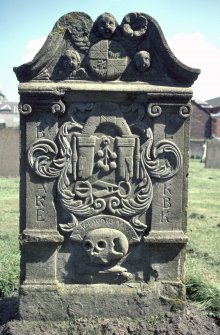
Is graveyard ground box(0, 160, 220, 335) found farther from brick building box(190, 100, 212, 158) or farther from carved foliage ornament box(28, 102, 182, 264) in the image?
brick building box(190, 100, 212, 158)

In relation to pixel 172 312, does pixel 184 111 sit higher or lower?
higher

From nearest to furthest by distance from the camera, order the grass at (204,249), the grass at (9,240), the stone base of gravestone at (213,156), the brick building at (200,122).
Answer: the grass at (204,249) → the grass at (9,240) → the stone base of gravestone at (213,156) → the brick building at (200,122)

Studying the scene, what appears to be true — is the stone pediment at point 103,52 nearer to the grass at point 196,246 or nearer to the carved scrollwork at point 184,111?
the carved scrollwork at point 184,111

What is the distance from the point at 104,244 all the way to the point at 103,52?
5.25 ft

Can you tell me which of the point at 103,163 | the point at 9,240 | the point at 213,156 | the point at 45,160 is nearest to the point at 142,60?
the point at 103,163

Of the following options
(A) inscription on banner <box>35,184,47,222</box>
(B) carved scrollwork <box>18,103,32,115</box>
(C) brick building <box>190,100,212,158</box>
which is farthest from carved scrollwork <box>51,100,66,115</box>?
(C) brick building <box>190,100,212,158</box>

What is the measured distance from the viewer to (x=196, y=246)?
268 inches

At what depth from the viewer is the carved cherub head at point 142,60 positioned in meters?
3.50

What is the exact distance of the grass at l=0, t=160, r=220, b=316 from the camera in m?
4.47

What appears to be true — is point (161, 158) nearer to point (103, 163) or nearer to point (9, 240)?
point (103, 163)

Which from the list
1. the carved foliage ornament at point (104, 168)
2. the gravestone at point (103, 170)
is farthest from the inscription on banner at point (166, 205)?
the carved foliage ornament at point (104, 168)

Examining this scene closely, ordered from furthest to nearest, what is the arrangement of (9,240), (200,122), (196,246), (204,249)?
(200,122) < (9,240) < (196,246) < (204,249)

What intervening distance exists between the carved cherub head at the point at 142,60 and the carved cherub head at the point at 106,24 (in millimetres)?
285

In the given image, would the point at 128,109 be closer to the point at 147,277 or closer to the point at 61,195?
the point at 61,195
